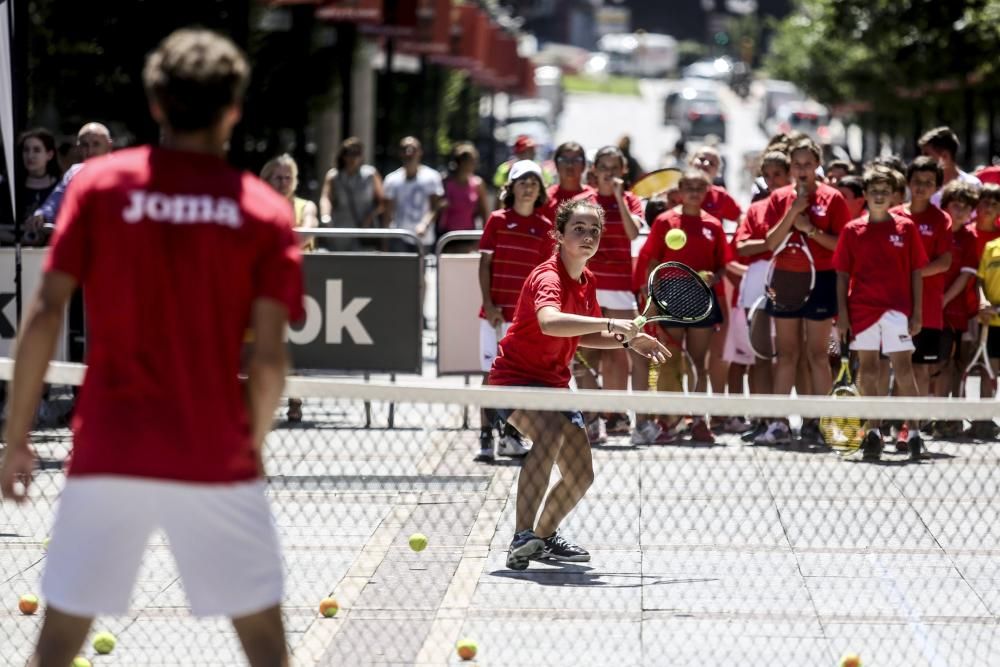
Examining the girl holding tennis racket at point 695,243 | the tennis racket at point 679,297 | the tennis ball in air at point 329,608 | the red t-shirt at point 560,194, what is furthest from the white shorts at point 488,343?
the tennis ball in air at point 329,608

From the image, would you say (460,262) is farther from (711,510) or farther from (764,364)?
(711,510)

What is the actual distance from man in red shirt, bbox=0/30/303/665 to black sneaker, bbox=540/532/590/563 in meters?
3.59

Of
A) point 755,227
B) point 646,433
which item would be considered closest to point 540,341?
point 646,433

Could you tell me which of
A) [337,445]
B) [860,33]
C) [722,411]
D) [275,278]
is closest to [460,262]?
[337,445]

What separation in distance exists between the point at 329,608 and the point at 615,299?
5389 mm

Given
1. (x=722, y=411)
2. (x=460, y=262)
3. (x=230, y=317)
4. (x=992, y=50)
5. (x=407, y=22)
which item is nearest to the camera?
(x=230, y=317)

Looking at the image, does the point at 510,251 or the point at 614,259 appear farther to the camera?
the point at 614,259

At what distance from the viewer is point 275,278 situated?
4391 millimetres

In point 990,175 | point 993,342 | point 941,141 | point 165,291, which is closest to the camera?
point 165,291

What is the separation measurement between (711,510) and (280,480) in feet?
6.96

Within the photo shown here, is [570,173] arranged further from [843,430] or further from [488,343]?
[843,430]

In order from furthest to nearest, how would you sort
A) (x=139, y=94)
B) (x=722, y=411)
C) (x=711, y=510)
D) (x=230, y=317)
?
(x=139, y=94) < (x=711, y=510) < (x=722, y=411) < (x=230, y=317)

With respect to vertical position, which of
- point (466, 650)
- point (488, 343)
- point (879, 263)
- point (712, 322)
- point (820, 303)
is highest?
point (879, 263)

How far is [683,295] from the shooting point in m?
8.20
